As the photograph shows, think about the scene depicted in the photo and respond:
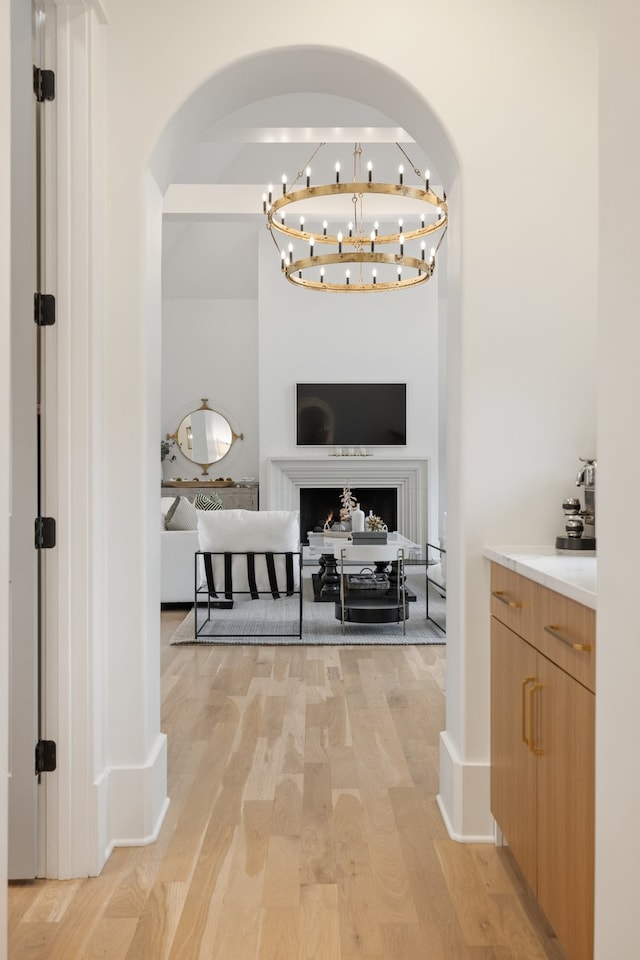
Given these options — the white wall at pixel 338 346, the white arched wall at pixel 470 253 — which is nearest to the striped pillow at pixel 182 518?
the white wall at pixel 338 346

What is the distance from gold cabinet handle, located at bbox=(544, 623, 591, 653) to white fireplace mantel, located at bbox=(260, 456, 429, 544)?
324 inches

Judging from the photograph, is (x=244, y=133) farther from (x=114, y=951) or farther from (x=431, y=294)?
(x=114, y=951)

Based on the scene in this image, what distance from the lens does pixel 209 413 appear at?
10953mm

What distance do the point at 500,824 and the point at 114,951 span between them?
112 centimetres

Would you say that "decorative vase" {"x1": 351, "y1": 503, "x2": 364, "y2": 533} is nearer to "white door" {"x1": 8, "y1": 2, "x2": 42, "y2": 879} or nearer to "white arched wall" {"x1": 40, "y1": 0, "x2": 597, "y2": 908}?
"white arched wall" {"x1": 40, "y1": 0, "x2": 597, "y2": 908}

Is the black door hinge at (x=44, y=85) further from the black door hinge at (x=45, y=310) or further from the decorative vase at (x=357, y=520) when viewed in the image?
the decorative vase at (x=357, y=520)

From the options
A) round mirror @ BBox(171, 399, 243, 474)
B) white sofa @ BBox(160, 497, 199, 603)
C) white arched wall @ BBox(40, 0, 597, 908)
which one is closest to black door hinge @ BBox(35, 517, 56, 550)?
white arched wall @ BBox(40, 0, 597, 908)

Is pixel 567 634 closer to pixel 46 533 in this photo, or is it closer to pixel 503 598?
pixel 503 598

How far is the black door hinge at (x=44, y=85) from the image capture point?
96.8 inches

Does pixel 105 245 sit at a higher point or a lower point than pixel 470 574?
higher

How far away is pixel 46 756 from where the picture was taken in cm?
245

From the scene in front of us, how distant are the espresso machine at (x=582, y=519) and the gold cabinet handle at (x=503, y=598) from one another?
230mm

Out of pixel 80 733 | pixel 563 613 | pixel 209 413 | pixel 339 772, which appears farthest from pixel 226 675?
pixel 209 413

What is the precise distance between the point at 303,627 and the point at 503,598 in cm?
388
